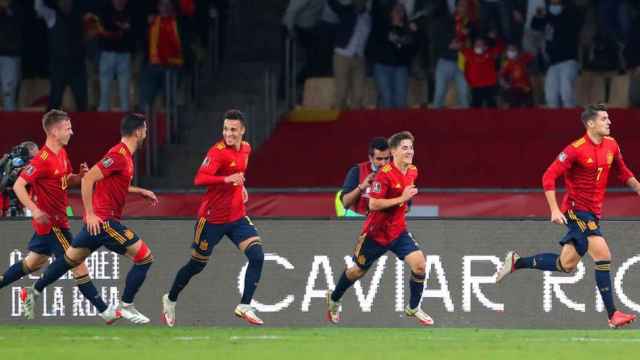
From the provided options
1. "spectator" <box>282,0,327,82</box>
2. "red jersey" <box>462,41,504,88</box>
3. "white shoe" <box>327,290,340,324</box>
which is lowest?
"white shoe" <box>327,290,340,324</box>

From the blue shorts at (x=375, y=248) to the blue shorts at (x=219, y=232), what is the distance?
3.27ft

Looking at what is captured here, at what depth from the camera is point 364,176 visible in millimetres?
18484

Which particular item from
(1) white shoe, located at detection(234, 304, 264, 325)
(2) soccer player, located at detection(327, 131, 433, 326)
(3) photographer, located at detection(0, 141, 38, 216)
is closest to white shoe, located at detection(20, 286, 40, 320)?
(3) photographer, located at detection(0, 141, 38, 216)

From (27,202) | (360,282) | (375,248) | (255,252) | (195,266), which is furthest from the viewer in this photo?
(360,282)

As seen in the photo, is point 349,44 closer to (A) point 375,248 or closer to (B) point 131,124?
(A) point 375,248

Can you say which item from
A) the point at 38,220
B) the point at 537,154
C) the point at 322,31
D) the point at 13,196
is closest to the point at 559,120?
→ the point at 537,154

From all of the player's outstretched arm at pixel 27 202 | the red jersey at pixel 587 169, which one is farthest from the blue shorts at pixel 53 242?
the red jersey at pixel 587 169

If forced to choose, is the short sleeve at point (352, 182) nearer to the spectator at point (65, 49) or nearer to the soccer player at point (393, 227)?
the soccer player at point (393, 227)

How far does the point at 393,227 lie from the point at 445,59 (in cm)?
838

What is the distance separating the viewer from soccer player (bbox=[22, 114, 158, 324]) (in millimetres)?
16891

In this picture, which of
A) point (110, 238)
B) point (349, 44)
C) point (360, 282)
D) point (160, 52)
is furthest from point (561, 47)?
point (110, 238)

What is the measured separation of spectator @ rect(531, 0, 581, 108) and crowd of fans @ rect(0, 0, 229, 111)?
502 centimetres

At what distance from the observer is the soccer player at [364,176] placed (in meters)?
17.8

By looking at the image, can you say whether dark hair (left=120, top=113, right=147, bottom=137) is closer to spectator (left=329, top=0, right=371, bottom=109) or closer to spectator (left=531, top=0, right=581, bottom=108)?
spectator (left=329, top=0, right=371, bottom=109)
